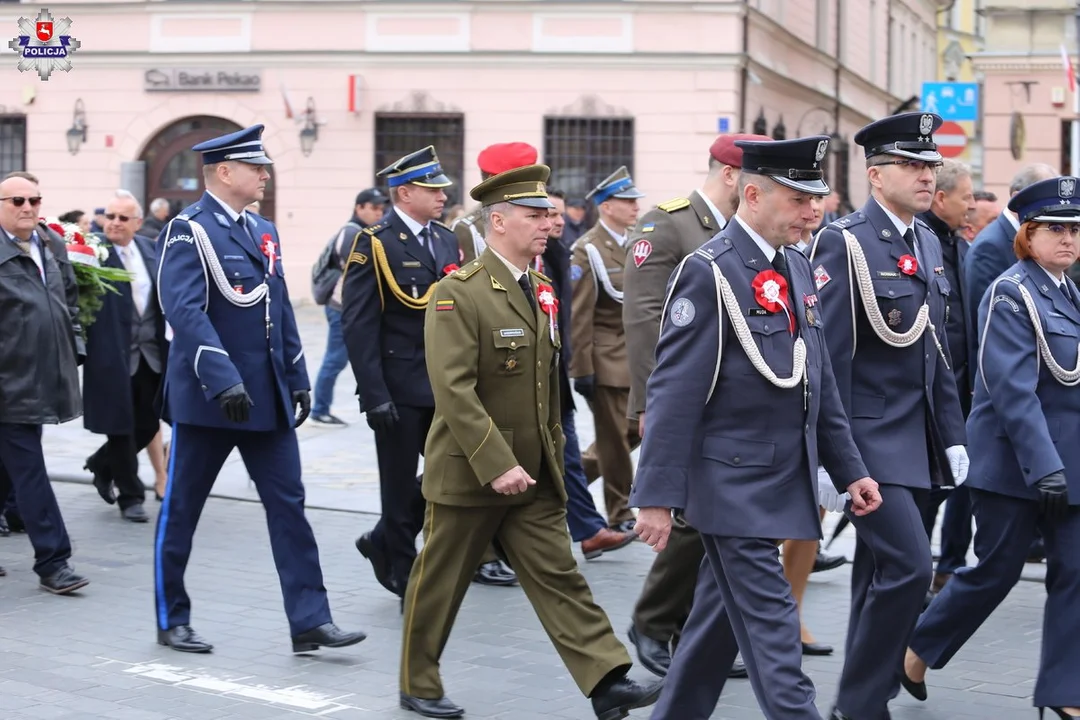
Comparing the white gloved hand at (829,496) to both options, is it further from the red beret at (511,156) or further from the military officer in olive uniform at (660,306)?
the red beret at (511,156)

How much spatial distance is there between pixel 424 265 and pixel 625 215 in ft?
6.87

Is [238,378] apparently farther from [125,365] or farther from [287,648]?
Answer: [125,365]

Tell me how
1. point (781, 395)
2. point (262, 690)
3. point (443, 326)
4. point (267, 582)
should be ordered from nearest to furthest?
point (781, 395) < point (443, 326) < point (262, 690) < point (267, 582)

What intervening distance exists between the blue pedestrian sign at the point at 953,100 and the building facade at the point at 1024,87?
13.4 m

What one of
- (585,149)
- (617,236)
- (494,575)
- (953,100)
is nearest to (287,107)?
(585,149)

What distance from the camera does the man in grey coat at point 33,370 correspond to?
8.20m

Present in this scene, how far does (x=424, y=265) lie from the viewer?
7656 mm

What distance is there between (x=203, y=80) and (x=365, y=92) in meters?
2.59

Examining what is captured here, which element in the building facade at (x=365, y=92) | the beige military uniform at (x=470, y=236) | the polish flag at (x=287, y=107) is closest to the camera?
the beige military uniform at (x=470, y=236)

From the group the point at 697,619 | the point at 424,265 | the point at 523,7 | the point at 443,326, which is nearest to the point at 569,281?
the point at 424,265

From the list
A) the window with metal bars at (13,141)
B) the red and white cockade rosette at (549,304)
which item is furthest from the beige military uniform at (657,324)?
the window with metal bars at (13,141)

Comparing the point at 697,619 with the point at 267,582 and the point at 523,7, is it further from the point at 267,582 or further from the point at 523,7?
the point at 523,7

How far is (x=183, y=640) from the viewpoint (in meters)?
7.05

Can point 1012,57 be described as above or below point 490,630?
above
